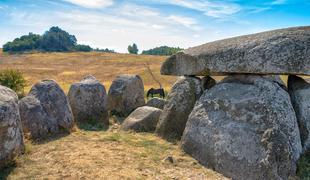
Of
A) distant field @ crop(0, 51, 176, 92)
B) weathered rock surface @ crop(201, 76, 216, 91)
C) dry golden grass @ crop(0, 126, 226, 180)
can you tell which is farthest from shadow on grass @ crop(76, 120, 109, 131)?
distant field @ crop(0, 51, 176, 92)

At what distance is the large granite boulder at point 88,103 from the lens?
51.5ft

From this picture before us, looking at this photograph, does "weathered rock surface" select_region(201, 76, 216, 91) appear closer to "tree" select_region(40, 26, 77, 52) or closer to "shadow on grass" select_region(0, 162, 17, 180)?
"shadow on grass" select_region(0, 162, 17, 180)

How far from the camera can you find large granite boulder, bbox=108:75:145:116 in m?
18.0

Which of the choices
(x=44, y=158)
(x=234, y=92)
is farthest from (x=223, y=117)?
(x=44, y=158)

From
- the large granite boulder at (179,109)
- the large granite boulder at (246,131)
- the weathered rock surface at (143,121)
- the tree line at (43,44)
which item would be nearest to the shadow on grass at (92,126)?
the weathered rock surface at (143,121)

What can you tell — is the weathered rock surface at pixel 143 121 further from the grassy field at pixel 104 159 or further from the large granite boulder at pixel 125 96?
the large granite boulder at pixel 125 96

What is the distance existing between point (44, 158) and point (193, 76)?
587cm

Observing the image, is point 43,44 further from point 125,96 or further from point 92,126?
point 92,126

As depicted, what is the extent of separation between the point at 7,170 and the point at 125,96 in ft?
30.4

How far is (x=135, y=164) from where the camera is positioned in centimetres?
1009

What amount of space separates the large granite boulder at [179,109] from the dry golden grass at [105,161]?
54 centimetres

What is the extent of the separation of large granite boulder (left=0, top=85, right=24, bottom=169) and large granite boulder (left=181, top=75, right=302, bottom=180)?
473 centimetres

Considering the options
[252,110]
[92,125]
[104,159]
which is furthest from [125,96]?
[252,110]

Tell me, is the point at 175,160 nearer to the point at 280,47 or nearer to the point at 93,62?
the point at 280,47
